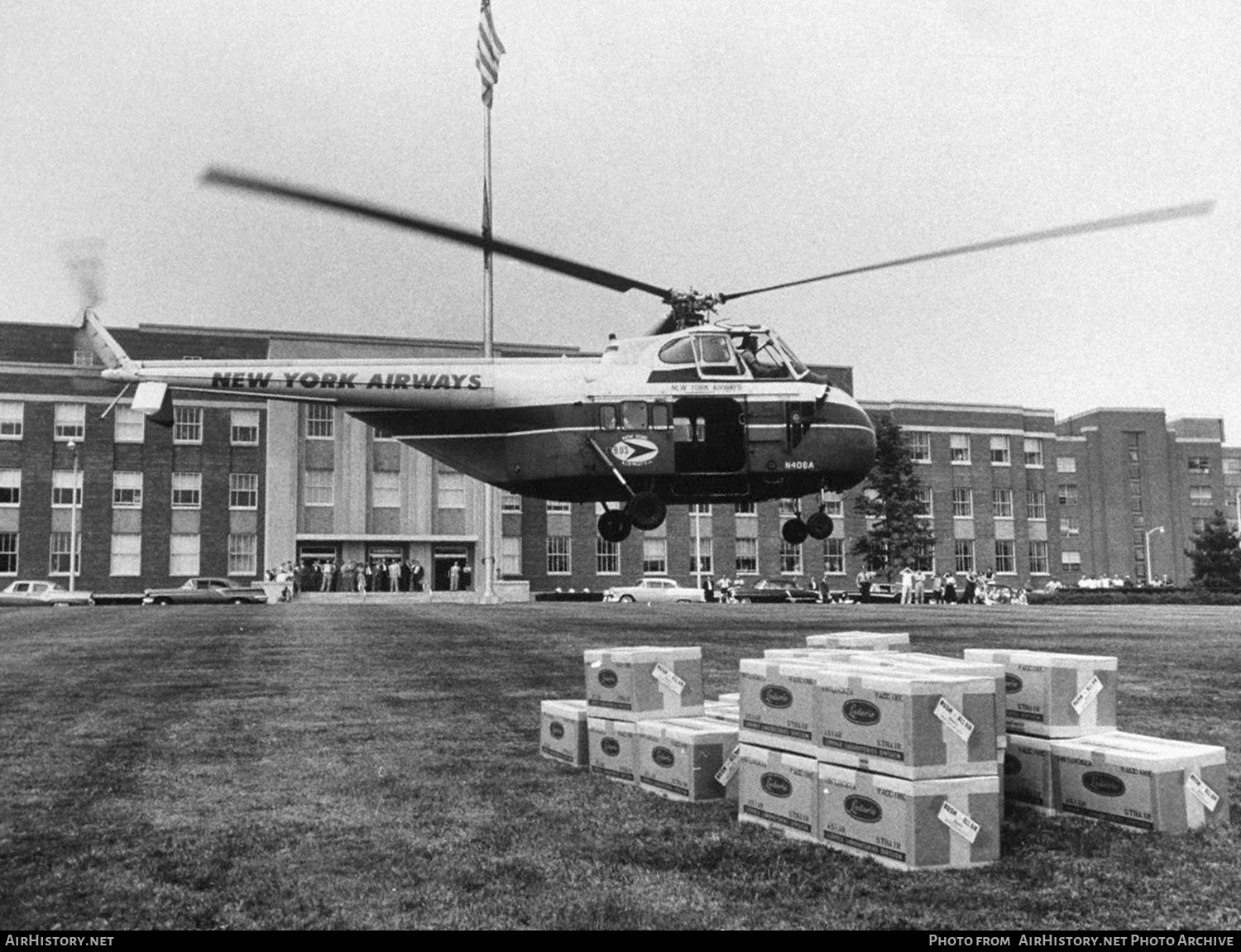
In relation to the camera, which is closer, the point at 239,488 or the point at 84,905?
the point at 84,905

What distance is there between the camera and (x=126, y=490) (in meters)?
74.7

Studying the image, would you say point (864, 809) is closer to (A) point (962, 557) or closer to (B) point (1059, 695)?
(B) point (1059, 695)

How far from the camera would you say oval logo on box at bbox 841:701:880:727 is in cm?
687

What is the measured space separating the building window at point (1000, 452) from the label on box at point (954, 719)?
9413 centimetres

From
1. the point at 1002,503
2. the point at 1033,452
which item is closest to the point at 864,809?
the point at 1002,503

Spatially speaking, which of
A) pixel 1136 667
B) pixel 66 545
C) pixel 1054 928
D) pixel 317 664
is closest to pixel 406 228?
pixel 317 664

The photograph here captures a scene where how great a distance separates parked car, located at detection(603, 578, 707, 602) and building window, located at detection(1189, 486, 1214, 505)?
72.6 meters

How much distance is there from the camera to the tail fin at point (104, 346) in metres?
23.9

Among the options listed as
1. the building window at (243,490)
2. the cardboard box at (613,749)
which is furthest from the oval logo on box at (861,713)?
the building window at (243,490)

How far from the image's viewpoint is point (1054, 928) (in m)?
5.48

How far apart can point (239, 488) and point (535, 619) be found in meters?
53.4

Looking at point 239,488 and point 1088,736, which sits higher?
point 239,488

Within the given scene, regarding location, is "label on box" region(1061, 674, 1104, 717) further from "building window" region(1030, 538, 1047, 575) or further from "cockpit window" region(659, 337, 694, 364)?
"building window" region(1030, 538, 1047, 575)

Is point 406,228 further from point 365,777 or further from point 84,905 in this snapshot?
point 84,905
